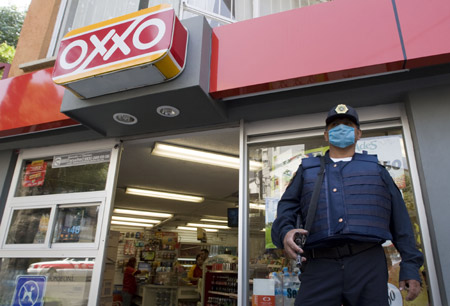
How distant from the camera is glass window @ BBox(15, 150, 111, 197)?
3930 millimetres

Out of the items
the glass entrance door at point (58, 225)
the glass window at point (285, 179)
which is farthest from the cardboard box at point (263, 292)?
the glass entrance door at point (58, 225)

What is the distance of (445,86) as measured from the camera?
2805 mm

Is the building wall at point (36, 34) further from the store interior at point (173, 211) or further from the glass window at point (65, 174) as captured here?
the store interior at point (173, 211)

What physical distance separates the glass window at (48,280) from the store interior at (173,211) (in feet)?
5.05

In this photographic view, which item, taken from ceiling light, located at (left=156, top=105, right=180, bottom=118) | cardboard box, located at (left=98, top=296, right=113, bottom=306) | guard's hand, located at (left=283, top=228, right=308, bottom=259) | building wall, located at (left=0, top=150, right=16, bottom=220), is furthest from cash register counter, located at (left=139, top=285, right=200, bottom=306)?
guard's hand, located at (left=283, top=228, right=308, bottom=259)

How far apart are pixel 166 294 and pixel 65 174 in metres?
5.18

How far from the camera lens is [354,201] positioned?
5.84ft

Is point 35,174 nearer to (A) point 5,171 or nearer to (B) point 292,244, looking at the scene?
(A) point 5,171

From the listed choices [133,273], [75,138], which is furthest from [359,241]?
[133,273]

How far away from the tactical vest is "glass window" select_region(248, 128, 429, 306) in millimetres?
1111

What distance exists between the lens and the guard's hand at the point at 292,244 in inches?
65.9

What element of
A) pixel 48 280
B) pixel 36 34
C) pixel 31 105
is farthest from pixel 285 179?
pixel 36 34

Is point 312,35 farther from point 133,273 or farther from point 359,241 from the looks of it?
point 133,273

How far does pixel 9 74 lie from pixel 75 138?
6.43 ft
